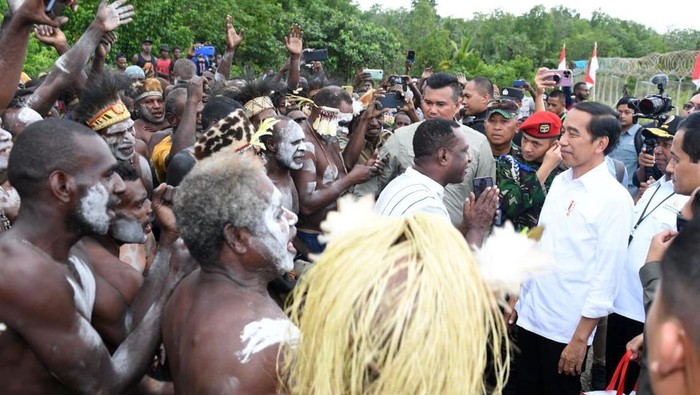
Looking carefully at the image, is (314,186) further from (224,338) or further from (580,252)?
(224,338)

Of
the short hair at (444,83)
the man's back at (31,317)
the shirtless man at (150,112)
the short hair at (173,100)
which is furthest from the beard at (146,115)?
the man's back at (31,317)

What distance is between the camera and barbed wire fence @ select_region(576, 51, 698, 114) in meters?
20.1

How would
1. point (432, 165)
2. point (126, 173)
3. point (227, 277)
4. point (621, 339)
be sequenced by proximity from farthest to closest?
point (621, 339)
point (432, 165)
point (126, 173)
point (227, 277)

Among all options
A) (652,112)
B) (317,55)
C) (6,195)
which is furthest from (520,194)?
(317,55)

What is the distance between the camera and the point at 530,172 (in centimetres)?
516

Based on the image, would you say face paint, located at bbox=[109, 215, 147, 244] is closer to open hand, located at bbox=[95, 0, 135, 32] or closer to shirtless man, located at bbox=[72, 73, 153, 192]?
shirtless man, located at bbox=[72, 73, 153, 192]

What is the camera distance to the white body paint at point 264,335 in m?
1.95

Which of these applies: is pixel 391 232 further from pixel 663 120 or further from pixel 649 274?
pixel 663 120

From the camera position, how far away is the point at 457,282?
161cm

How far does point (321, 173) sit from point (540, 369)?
2508 mm

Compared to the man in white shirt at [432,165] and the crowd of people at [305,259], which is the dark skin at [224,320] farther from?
the man in white shirt at [432,165]

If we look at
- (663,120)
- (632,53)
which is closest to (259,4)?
(663,120)

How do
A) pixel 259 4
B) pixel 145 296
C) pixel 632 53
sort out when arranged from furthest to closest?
pixel 632 53
pixel 259 4
pixel 145 296

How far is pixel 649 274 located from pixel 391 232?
195 cm
